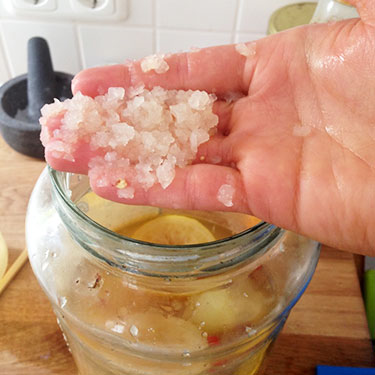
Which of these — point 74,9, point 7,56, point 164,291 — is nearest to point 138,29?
point 74,9

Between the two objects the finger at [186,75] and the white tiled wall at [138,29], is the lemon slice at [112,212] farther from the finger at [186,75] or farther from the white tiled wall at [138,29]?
the white tiled wall at [138,29]

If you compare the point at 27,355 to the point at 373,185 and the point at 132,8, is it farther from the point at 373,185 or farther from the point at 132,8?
the point at 132,8

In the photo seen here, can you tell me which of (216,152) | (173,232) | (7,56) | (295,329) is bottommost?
(295,329)

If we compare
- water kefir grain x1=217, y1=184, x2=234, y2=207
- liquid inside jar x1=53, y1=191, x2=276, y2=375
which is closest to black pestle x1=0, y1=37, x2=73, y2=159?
liquid inside jar x1=53, y1=191, x2=276, y2=375

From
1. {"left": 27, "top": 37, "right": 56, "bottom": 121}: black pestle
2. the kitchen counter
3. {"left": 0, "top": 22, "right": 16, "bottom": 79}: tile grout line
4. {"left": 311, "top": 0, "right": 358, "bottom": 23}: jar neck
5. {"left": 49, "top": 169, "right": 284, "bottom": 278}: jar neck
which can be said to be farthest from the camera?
{"left": 0, "top": 22, "right": 16, "bottom": 79}: tile grout line

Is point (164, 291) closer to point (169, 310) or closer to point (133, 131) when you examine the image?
point (169, 310)

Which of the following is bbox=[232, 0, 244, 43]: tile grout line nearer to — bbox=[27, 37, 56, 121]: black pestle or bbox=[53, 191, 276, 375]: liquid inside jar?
bbox=[27, 37, 56, 121]: black pestle

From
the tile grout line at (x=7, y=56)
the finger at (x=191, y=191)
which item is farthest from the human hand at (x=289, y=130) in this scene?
the tile grout line at (x=7, y=56)
